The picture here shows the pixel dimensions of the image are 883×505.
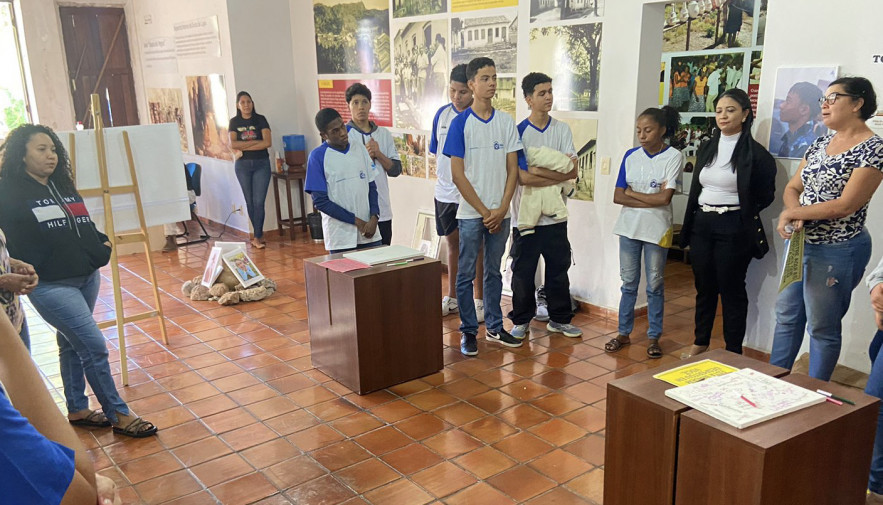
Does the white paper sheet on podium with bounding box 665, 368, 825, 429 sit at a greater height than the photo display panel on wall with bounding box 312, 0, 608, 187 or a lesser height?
lesser

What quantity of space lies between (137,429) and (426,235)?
143 inches

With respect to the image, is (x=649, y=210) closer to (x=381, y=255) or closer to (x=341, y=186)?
(x=381, y=255)

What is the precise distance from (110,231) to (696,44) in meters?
5.60

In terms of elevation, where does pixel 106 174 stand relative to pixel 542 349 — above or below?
above

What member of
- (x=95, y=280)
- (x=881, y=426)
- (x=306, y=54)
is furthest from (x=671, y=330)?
(x=306, y=54)

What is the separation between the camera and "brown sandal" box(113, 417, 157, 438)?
357cm

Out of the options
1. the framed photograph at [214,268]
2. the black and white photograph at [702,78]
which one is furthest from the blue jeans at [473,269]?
the black and white photograph at [702,78]

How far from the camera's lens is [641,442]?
207 cm

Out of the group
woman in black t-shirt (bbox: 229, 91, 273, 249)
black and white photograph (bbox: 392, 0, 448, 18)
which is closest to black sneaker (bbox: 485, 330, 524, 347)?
black and white photograph (bbox: 392, 0, 448, 18)

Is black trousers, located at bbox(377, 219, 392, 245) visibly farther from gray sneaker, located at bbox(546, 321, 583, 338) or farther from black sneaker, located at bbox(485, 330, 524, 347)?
gray sneaker, located at bbox(546, 321, 583, 338)

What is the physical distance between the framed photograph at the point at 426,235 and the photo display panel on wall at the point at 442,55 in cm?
40

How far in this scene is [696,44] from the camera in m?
6.70

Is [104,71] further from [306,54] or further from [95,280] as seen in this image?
[95,280]

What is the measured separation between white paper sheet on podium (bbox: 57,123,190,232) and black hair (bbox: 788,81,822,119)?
3933 mm
